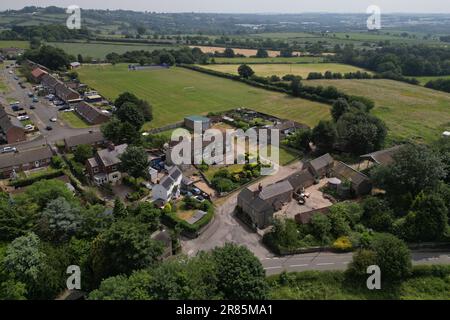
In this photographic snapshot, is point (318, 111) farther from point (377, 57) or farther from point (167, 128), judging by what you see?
point (377, 57)

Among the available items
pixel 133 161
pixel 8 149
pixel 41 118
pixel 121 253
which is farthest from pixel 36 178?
pixel 41 118

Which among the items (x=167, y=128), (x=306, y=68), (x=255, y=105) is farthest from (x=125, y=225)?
(x=306, y=68)

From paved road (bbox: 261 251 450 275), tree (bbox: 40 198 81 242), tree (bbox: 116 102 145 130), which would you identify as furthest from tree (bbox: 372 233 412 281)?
tree (bbox: 116 102 145 130)

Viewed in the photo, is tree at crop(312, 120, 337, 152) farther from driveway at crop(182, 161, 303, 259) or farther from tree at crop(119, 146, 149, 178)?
tree at crop(119, 146, 149, 178)

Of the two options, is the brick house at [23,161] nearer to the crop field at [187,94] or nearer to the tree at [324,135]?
the crop field at [187,94]

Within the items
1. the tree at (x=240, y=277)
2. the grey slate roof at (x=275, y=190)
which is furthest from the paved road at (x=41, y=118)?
the tree at (x=240, y=277)

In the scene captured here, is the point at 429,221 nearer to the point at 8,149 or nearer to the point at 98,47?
the point at 8,149
